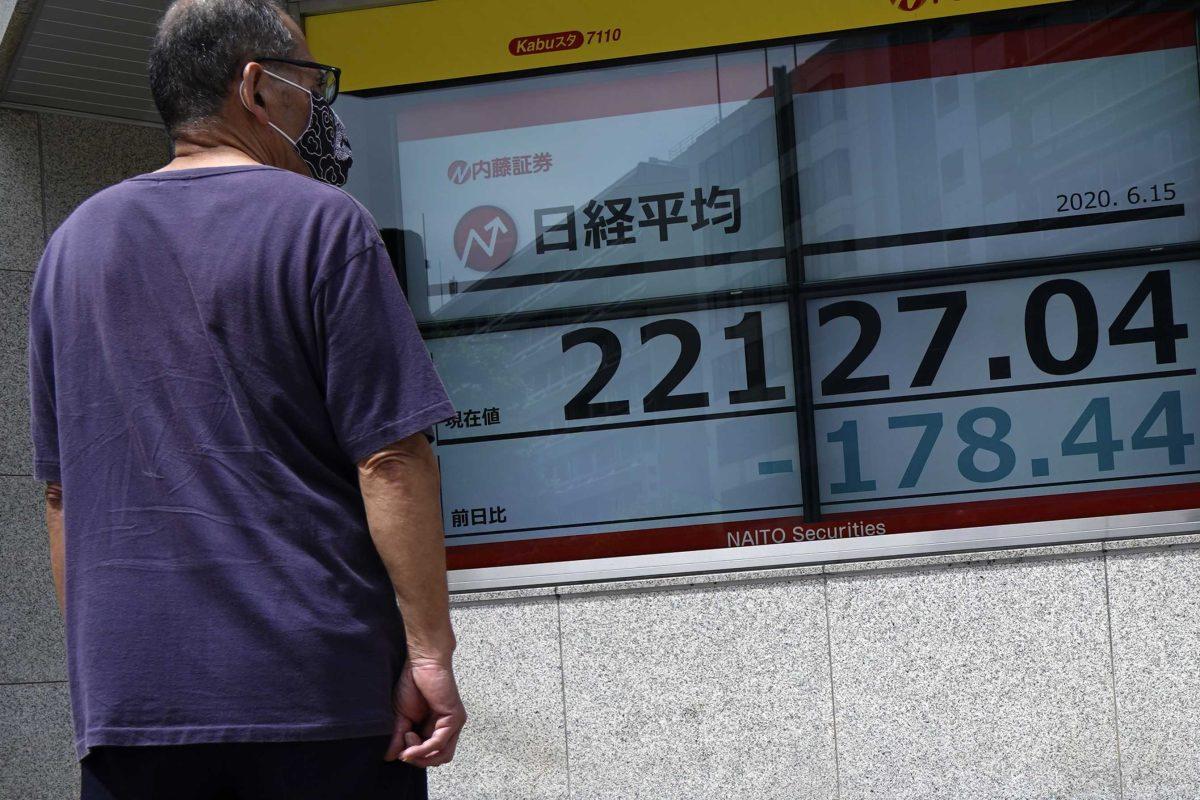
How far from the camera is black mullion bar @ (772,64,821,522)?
5.91 metres

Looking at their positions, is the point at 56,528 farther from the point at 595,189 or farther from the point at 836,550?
the point at 595,189

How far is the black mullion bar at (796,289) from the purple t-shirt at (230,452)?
416 cm

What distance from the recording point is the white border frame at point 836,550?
220 inches

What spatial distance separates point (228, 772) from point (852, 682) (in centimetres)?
414

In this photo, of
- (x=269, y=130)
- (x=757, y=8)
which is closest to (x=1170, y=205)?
(x=757, y=8)

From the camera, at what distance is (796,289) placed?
593cm

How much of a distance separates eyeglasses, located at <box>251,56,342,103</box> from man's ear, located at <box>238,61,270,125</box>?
2cm

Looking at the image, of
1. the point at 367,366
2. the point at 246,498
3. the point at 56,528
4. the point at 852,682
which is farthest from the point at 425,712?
the point at 852,682

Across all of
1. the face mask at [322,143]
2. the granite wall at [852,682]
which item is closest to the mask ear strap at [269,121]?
the face mask at [322,143]

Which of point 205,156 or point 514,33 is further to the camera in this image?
point 514,33

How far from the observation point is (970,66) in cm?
589

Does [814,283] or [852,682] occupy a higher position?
[814,283]

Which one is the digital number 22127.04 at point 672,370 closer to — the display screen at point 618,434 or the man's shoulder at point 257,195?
the display screen at point 618,434

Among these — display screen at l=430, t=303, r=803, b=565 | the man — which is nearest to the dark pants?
the man
